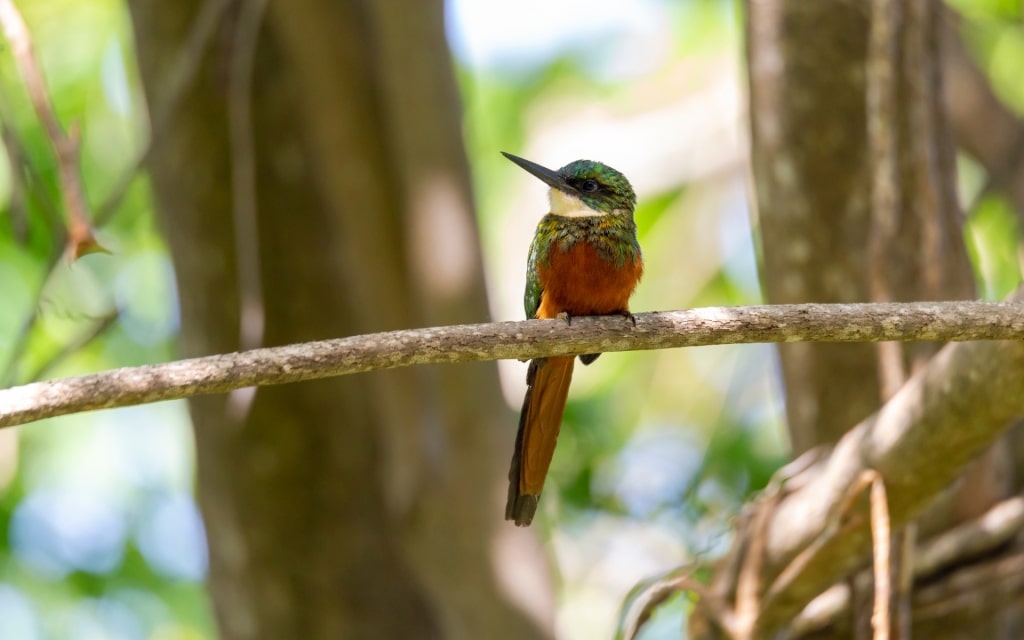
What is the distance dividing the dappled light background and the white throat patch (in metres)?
1.66

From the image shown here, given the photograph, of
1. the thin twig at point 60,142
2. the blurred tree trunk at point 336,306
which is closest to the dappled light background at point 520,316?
the blurred tree trunk at point 336,306

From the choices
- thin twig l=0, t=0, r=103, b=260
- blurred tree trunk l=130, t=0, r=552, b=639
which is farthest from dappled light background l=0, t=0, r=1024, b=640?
thin twig l=0, t=0, r=103, b=260

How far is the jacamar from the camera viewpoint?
2350mm

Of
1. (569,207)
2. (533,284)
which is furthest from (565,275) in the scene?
(569,207)

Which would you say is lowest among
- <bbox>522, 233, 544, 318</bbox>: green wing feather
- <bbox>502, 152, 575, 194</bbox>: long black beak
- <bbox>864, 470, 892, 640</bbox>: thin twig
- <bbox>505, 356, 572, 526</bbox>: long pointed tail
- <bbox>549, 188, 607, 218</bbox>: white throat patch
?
<bbox>864, 470, 892, 640</bbox>: thin twig

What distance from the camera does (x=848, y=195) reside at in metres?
3.14

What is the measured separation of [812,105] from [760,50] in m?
0.21

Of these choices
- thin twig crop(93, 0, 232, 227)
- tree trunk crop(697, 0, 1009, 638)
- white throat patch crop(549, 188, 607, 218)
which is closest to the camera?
thin twig crop(93, 0, 232, 227)

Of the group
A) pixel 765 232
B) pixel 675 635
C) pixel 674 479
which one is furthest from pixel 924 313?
pixel 675 635

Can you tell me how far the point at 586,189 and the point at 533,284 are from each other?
35cm

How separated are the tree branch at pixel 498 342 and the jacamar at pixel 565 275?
54 cm

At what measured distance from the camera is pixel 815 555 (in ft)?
8.29

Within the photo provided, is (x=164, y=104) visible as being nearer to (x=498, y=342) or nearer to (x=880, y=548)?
(x=498, y=342)

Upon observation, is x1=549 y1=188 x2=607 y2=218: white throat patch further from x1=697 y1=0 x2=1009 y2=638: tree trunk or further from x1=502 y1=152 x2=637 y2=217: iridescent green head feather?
x1=697 y1=0 x2=1009 y2=638: tree trunk
